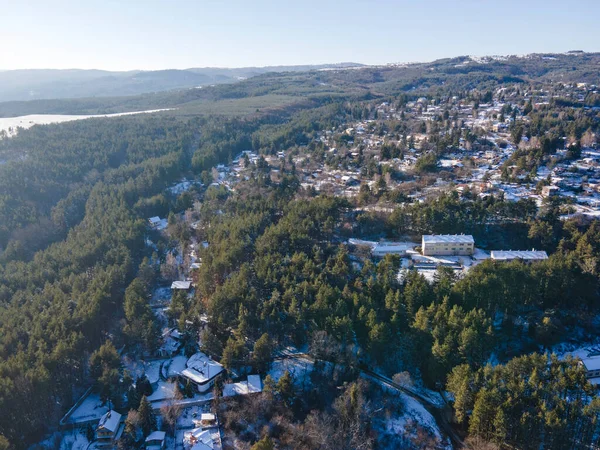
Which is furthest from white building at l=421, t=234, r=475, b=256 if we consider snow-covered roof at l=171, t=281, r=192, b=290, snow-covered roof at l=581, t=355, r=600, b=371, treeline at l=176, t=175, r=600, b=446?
snow-covered roof at l=171, t=281, r=192, b=290

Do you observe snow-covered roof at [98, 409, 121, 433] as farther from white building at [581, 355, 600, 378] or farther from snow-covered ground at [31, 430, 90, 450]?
white building at [581, 355, 600, 378]

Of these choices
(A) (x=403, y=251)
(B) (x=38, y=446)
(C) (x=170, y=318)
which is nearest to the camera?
(B) (x=38, y=446)

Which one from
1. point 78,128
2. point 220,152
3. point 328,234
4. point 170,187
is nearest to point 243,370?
point 328,234

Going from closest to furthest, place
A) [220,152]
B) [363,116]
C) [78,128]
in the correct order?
[220,152], [78,128], [363,116]

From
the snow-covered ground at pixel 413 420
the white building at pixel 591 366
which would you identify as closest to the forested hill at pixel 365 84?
the snow-covered ground at pixel 413 420

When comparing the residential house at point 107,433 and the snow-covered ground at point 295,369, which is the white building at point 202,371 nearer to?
the snow-covered ground at point 295,369

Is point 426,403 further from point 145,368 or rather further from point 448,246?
point 145,368

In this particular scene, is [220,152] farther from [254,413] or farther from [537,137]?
[254,413]
